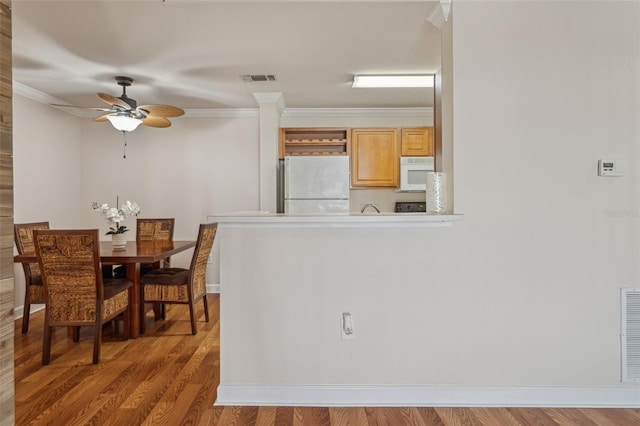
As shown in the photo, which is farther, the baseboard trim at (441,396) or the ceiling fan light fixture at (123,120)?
the ceiling fan light fixture at (123,120)

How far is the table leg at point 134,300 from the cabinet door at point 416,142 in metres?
3.13

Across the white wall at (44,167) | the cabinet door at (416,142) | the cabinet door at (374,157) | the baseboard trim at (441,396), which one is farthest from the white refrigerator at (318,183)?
A: the white wall at (44,167)

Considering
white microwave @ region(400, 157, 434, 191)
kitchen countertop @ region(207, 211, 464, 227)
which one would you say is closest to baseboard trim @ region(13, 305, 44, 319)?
kitchen countertop @ region(207, 211, 464, 227)

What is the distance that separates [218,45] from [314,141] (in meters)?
1.87

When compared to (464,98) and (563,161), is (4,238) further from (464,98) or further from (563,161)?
(563,161)

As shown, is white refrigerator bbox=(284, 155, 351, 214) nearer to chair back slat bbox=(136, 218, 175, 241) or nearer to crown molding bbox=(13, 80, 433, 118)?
crown molding bbox=(13, 80, 433, 118)

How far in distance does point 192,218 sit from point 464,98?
149 inches

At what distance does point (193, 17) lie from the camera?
2467 millimetres

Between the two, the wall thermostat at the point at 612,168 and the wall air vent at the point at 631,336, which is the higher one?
the wall thermostat at the point at 612,168

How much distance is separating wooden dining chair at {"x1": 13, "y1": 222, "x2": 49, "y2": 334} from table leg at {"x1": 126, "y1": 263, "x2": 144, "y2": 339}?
2.36ft

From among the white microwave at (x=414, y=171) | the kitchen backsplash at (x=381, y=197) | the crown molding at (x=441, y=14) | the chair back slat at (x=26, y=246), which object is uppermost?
the crown molding at (x=441, y=14)

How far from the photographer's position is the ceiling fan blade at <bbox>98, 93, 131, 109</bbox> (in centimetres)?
296

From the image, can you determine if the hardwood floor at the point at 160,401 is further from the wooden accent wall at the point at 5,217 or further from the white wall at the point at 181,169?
the white wall at the point at 181,169

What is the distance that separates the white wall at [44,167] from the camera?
12.8 ft
